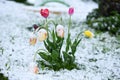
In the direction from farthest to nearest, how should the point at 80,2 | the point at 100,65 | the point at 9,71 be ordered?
1. the point at 80,2
2. the point at 100,65
3. the point at 9,71

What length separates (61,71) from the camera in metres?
4.02

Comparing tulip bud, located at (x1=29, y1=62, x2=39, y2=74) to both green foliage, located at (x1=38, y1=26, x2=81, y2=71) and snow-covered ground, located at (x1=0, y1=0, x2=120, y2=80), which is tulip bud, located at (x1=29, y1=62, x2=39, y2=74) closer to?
snow-covered ground, located at (x1=0, y1=0, x2=120, y2=80)

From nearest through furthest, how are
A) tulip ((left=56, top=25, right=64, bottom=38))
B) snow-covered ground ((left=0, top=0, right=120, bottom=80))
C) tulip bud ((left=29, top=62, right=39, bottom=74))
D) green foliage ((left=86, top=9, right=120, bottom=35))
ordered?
tulip bud ((left=29, top=62, right=39, bottom=74)), snow-covered ground ((left=0, top=0, right=120, bottom=80)), tulip ((left=56, top=25, right=64, bottom=38)), green foliage ((left=86, top=9, right=120, bottom=35))

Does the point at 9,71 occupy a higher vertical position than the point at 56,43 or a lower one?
lower

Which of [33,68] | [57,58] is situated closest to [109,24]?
[57,58]

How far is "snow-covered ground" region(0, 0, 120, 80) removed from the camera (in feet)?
12.7

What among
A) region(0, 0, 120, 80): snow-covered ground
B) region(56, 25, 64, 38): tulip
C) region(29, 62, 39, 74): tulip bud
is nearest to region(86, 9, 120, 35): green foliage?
region(0, 0, 120, 80): snow-covered ground

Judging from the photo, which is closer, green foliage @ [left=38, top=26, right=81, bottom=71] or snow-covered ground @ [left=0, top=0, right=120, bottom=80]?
snow-covered ground @ [left=0, top=0, right=120, bottom=80]

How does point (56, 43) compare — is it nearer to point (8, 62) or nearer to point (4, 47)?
point (8, 62)

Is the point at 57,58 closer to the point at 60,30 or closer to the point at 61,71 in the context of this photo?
the point at 61,71

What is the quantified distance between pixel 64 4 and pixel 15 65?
731cm

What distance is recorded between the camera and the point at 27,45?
523 centimetres

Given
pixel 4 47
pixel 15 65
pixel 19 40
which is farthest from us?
pixel 19 40

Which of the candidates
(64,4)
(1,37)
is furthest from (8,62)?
(64,4)
